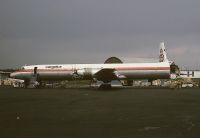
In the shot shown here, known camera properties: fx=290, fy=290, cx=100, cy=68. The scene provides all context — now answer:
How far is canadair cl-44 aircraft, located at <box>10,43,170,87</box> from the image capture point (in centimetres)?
4184

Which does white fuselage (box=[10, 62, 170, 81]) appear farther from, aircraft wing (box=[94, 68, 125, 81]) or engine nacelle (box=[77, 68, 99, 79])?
aircraft wing (box=[94, 68, 125, 81])

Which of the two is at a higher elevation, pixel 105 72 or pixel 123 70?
pixel 123 70

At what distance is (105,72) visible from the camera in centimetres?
4016

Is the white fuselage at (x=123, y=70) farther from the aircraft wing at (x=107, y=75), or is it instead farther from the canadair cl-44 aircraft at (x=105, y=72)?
the aircraft wing at (x=107, y=75)

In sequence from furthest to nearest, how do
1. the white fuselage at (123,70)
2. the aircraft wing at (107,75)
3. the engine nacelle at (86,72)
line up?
the white fuselage at (123,70) < the engine nacelle at (86,72) < the aircraft wing at (107,75)

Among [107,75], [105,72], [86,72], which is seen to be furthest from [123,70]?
[86,72]

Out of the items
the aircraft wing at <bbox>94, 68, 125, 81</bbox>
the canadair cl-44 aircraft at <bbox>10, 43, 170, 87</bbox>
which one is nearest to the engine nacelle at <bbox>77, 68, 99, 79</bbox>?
the canadair cl-44 aircraft at <bbox>10, 43, 170, 87</bbox>

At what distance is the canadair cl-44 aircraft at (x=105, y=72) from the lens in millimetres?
41844

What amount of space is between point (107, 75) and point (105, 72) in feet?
4.09

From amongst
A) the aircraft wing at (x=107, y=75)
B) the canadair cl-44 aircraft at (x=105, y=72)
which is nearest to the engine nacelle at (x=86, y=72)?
the canadair cl-44 aircraft at (x=105, y=72)

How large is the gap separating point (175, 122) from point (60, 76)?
1381 inches

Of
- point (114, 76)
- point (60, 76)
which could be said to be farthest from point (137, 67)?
point (60, 76)

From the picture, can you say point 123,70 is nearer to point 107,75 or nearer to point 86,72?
point 107,75

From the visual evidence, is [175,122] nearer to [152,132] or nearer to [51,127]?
[152,132]
